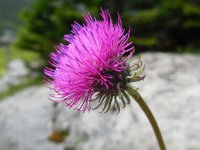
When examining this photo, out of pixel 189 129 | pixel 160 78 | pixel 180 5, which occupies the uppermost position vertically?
pixel 180 5

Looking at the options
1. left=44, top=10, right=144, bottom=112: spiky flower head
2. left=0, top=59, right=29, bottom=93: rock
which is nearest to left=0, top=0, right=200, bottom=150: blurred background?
left=0, top=59, right=29, bottom=93: rock

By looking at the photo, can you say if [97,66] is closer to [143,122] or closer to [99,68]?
[99,68]

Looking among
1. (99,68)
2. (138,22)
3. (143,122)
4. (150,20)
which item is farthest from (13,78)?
(99,68)

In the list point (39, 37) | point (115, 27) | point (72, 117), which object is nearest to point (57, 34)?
point (39, 37)

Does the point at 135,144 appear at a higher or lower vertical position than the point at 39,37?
lower

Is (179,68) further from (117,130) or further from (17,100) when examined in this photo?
(17,100)

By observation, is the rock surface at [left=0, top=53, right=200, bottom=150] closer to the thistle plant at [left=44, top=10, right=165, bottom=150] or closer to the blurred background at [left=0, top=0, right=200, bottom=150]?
the blurred background at [left=0, top=0, right=200, bottom=150]
